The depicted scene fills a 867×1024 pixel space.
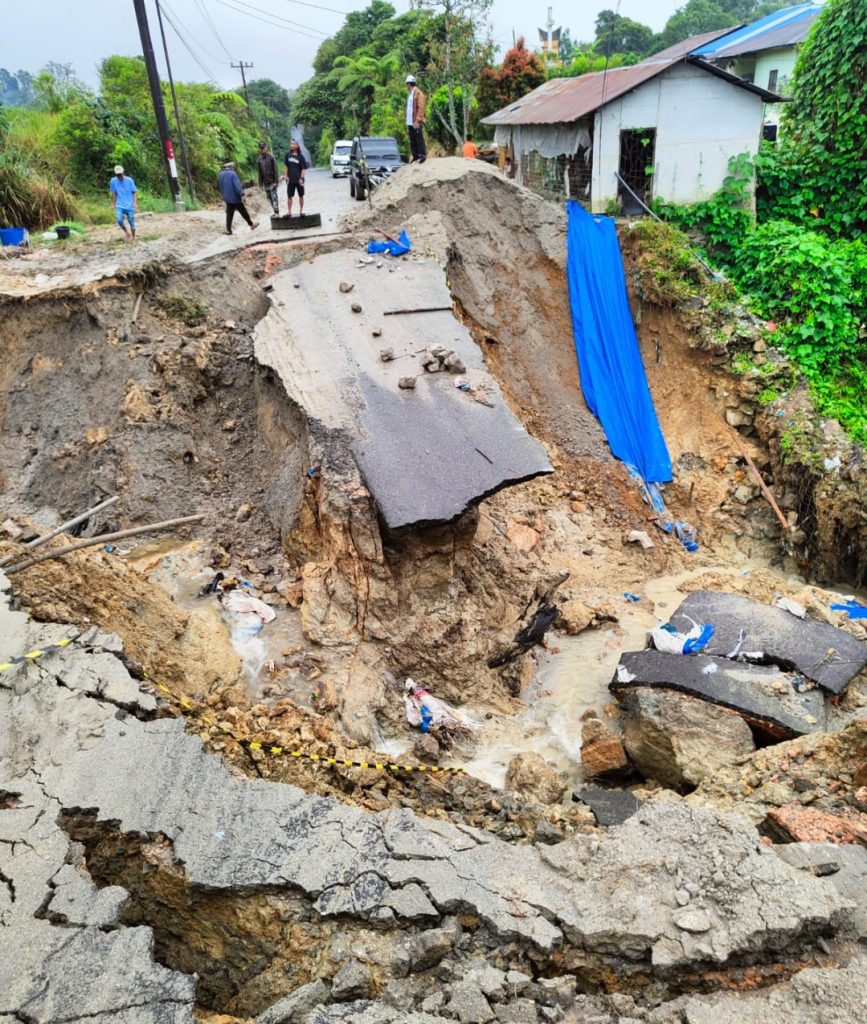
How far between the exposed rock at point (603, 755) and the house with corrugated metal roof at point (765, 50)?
24.5 metres

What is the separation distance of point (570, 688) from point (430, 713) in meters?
1.89

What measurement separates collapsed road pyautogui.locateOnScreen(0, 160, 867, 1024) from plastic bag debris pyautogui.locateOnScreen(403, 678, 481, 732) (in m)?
0.09

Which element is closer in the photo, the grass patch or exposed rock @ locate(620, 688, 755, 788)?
exposed rock @ locate(620, 688, 755, 788)

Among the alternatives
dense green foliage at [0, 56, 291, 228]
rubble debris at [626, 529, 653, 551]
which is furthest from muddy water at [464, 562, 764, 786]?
dense green foliage at [0, 56, 291, 228]

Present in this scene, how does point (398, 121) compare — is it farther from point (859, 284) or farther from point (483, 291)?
point (859, 284)

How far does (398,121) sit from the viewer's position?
2755 cm

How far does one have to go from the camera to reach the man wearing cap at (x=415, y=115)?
1198cm

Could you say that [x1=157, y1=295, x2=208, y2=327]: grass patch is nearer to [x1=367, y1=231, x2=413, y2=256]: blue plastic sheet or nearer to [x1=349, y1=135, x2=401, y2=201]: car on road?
[x1=367, y1=231, x2=413, y2=256]: blue plastic sheet

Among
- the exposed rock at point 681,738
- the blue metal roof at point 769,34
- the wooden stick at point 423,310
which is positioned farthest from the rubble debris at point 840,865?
the blue metal roof at point 769,34

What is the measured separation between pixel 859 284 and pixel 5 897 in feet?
42.8

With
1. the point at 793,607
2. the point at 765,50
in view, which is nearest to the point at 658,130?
the point at 793,607

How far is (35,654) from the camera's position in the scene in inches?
194

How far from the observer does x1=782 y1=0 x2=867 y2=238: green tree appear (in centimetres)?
1183

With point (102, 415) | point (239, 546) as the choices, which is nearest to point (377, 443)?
point (239, 546)
